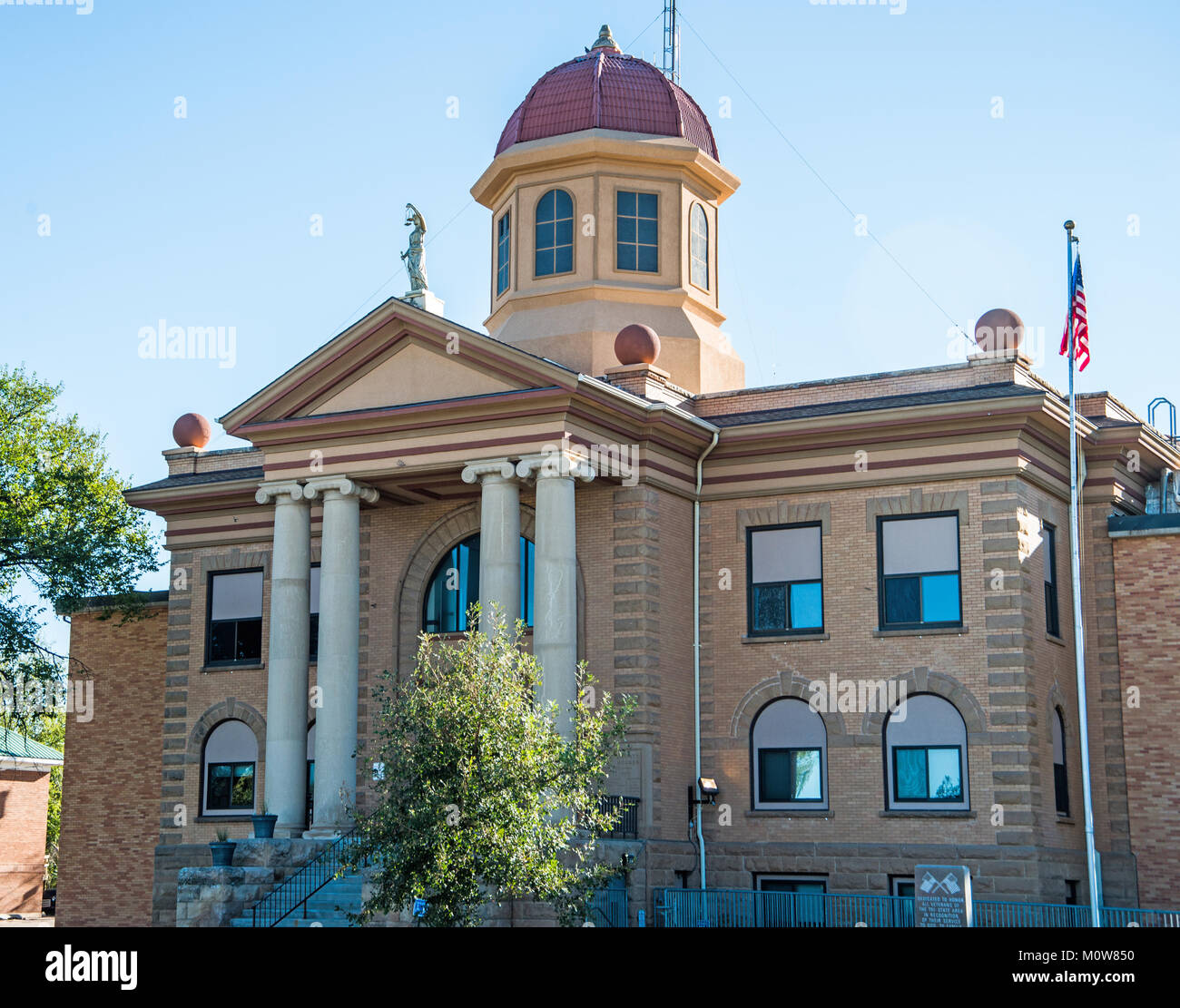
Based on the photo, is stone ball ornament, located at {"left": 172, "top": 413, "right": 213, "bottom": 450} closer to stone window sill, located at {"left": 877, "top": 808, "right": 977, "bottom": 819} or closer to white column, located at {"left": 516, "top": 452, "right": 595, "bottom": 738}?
white column, located at {"left": 516, "top": 452, "right": 595, "bottom": 738}

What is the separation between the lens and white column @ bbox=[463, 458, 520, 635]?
29.1m

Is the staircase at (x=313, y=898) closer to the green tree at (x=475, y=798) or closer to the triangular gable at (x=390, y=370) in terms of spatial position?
the green tree at (x=475, y=798)

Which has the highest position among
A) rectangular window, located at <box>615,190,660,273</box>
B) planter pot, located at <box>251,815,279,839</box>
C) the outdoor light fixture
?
rectangular window, located at <box>615,190,660,273</box>

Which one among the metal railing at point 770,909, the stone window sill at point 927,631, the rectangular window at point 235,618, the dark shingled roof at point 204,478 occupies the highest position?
the dark shingled roof at point 204,478

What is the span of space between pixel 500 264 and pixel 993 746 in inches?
682

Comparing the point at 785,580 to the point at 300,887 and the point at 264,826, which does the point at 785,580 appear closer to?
the point at 300,887

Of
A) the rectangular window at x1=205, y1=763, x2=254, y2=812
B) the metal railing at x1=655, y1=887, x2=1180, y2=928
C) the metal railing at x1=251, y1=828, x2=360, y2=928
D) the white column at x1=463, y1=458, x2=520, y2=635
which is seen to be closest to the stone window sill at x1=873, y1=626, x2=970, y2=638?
the metal railing at x1=655, y1=887, x2=1180, y2=928

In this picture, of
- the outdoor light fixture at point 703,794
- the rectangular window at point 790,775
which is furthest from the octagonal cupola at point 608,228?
the outdoor light fixture at point 703,794

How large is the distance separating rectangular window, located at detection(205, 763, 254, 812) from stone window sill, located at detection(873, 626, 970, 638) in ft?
47.2

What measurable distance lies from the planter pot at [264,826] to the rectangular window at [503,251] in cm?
1448

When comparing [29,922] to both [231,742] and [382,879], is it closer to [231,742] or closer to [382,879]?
[231,742]

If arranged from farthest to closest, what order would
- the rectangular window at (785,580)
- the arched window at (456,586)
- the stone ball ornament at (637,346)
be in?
1. the arched window at (456,586)
2. the stone ball ornament at (637,346)
3. the rectangular window at (785,580)

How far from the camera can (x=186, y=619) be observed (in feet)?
121

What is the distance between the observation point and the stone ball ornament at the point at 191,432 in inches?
1506
